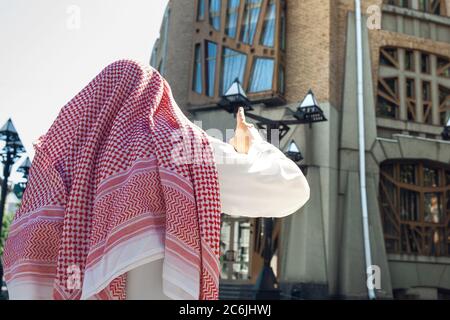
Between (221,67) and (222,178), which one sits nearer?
(222,178)

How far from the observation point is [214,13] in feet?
57.4

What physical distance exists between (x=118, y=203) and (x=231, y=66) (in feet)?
50.9

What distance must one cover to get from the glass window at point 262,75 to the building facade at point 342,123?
0.13 feet

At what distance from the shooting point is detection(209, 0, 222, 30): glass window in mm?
17328

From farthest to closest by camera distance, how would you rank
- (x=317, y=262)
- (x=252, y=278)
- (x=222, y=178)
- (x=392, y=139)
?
(x=392, y=139)
(x=252, y=278)
(x=317, y=262)
(x=222, y=178)

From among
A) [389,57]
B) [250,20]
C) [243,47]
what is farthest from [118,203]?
[389,57]

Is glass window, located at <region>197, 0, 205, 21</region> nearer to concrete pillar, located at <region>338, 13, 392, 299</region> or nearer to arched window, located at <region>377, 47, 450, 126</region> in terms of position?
concrete pillar, located at <region>338, 13, 392, 299</region>

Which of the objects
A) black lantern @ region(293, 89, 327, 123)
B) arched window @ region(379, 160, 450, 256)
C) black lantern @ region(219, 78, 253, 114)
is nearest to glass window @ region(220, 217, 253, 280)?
arched window @ region(379, 160, 450, 256)

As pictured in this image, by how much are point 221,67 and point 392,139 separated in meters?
6.21

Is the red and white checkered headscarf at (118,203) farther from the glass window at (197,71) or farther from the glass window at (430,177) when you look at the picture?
the glass window at (430,177)
